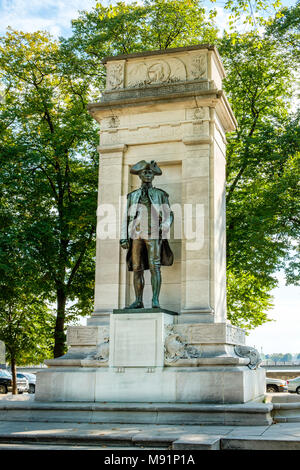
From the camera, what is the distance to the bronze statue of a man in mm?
11914

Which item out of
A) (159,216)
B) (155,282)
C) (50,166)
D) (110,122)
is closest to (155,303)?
(155,282)

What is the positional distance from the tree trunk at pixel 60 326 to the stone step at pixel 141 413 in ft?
40.2

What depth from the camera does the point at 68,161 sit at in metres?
23.7

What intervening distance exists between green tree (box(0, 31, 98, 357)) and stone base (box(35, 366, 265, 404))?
31.8 feet

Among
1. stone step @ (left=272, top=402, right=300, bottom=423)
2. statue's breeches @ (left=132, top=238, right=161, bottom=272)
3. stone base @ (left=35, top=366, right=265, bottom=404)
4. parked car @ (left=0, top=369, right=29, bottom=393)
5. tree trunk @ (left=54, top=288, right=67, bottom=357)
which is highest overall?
statue's breeches @ (left=132, top=238, right=161, bottom=272)

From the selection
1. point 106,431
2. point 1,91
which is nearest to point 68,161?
point 1,91

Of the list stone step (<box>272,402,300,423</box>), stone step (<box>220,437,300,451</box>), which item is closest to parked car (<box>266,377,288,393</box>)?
stone step (<box>272,402,300,423</box>)

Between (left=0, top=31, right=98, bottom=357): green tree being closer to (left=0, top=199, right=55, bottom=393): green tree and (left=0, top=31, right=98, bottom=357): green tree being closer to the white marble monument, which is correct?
(left=0, top=199, right=55, bottom=393): green tree

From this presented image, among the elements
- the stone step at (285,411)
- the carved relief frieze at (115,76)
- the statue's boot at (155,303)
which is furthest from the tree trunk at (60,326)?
the stone step at (285,411)

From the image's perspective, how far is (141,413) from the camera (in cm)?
1013

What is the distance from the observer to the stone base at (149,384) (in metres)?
10.5

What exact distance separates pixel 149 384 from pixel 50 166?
15558 mm

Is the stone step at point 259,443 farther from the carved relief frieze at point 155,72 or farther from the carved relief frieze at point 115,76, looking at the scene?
the carved relief frieze at point 115,76
